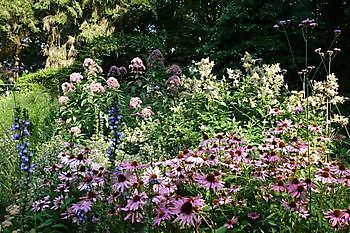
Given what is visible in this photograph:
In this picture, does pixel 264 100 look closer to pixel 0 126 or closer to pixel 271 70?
pixel 271 70

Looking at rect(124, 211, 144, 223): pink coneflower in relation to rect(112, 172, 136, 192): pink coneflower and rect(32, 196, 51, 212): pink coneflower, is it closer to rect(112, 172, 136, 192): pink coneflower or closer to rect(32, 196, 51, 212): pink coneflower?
rect(112, 172, 136, 192): pink coneflower

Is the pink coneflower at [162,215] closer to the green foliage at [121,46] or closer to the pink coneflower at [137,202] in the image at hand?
the pink coneflower at [137,202]

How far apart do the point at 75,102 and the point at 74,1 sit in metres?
10.3

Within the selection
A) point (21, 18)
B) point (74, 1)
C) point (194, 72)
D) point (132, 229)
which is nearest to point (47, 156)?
point (132, 229)

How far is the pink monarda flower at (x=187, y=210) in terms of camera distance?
→ 168 cm

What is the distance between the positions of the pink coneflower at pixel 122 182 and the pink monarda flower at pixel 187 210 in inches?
11.8

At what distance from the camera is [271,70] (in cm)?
421

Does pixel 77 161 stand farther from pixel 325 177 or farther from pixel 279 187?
pixel 325 177

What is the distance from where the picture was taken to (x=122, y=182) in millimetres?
1981

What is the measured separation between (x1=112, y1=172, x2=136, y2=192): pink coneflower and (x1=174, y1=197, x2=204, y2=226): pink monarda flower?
0.99 ft

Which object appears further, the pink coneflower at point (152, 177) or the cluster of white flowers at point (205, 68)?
the cluster of white flowers at point (205, 68)

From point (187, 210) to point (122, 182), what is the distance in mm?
400

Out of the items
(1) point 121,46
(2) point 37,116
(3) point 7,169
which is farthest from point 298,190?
(1) point 121,46

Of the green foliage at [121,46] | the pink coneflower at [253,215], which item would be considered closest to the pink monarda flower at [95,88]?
the pink coneflower at [253,215]
